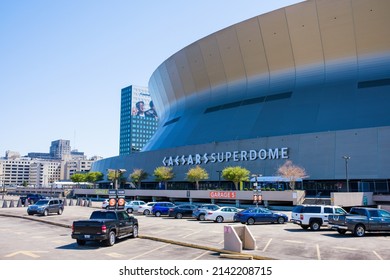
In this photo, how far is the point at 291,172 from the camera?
54188 millimetres

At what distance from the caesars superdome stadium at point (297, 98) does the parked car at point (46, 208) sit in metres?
33.7

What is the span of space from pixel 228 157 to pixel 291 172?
1620 centimetres

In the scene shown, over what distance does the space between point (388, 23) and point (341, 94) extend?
1266 cm

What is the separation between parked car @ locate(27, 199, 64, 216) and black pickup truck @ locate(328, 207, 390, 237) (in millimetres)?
27786

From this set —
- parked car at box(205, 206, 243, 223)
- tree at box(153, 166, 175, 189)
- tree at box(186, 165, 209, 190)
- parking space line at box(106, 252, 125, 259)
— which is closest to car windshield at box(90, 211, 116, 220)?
parking space line at box(106, 252, 125, 259)

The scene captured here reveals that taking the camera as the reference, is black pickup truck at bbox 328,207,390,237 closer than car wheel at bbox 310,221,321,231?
Yes

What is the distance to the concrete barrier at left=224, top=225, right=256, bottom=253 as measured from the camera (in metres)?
16.8

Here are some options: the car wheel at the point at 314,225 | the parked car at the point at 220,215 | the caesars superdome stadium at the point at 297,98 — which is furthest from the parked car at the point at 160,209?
the caesars superdome stadium at the point at 297,98

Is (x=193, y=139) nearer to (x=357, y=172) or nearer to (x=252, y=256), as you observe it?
(x=357, y=172)

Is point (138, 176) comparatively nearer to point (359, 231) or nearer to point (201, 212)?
point (201, 212)

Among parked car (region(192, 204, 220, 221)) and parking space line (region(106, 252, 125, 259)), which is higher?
parked car (region(192, 204, 220, 221))

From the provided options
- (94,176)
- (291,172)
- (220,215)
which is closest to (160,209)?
(220,215)

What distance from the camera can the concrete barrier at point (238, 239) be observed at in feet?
55.0

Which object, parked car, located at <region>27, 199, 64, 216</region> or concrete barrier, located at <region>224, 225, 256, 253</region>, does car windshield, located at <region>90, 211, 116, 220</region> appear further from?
parked car, located at <region>27, 199, 64, 216</region>
